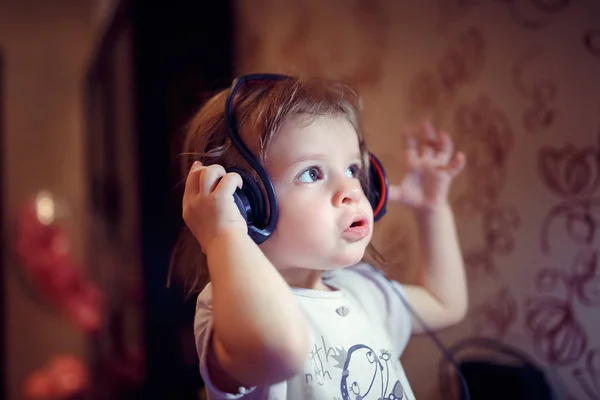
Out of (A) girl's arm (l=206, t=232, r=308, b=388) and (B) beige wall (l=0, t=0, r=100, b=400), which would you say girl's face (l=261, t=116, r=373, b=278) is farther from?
(B) beige wall (l=0, t=0, r=100, b=400)

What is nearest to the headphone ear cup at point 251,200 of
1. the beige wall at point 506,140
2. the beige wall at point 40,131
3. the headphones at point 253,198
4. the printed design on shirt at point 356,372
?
the headphones at point 253,198

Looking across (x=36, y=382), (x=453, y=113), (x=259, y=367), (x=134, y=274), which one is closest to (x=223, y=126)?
(x=259, y=367)

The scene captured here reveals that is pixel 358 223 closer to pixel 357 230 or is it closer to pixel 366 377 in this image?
pixel 357 230

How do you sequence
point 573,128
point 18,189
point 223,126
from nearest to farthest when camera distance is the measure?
1. point 223,126
2. point 573,128
3. point 18,189

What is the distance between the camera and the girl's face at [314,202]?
47cm

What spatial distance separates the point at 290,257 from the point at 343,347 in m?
0.09

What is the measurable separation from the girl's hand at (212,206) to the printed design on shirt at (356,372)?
5.3 inches

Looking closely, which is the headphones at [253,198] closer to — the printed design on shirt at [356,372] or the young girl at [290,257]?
the young girl at [290,257]

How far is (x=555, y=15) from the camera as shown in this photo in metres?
0.73

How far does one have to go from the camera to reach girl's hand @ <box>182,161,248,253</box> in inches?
16.7

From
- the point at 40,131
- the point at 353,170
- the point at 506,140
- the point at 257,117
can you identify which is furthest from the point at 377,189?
the point at 40,131

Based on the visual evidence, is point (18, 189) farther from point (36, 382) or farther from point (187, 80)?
point (187, 80)

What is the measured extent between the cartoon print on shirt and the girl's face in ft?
0.27

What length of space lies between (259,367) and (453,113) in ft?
2.03
